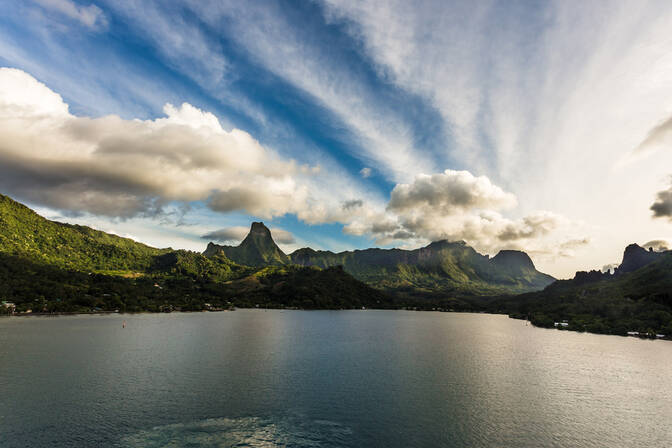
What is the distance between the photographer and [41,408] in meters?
59.1

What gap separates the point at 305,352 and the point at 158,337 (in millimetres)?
75126

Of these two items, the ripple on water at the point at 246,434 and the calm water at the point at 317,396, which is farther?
the calm water at the point at 317,396

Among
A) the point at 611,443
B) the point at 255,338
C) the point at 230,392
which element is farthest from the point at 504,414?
the point at 255,338

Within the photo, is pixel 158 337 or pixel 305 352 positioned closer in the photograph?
pixel 305 352

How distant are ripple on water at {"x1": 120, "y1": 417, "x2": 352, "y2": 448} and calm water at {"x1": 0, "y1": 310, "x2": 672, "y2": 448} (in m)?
0.29

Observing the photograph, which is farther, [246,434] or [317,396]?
[317,396]

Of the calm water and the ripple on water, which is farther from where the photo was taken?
the calm water

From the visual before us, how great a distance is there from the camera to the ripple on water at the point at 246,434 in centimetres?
4769

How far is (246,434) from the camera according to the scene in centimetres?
5097

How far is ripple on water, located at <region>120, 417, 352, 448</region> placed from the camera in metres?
47.7

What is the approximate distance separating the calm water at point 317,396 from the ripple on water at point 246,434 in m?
0.29

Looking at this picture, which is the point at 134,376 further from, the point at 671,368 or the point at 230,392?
the point at 671,368

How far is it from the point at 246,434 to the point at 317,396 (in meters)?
23.5

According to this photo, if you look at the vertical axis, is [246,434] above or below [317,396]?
below
